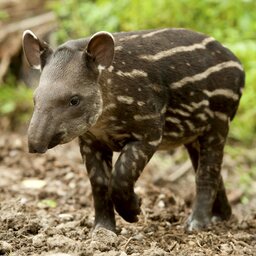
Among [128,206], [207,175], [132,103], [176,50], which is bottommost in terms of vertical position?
[207,175]

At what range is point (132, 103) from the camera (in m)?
5.39

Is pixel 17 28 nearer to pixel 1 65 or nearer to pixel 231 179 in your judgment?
pixel 1 65

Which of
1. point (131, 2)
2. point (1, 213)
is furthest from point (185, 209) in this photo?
point (131, 2)

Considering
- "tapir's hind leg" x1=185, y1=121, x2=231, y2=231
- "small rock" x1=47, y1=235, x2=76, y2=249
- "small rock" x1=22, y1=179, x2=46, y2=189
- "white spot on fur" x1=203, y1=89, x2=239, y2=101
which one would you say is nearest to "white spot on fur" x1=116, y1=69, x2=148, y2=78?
"white spot on fur" x1=203, y1=89, x2=239, y2=101

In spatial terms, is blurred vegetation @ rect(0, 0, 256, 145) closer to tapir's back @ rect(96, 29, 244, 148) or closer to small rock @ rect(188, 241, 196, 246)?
tapir's back @ rect(96, 29, 244, 148)

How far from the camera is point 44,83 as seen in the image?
499 cm

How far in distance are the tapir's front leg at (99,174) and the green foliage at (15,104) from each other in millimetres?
5895

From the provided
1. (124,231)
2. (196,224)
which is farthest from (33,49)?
(196,224)

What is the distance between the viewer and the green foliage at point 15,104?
11.6 meters

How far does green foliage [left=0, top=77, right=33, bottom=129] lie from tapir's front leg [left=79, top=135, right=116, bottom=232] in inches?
232

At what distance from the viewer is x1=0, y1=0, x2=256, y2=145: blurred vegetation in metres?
10.1

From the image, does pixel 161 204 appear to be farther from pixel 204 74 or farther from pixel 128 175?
pixel 128 175

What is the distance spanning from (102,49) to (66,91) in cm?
44

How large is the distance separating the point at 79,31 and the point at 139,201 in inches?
292
